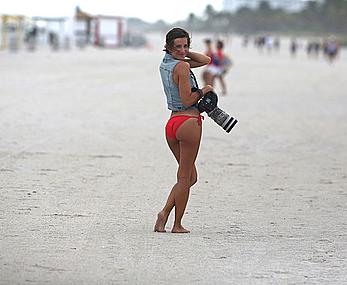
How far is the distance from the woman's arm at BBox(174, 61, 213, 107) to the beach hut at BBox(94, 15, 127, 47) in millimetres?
79006

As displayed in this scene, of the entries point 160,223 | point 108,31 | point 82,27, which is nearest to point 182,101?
point 160,223

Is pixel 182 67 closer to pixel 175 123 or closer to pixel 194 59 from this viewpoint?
pixel 194 59

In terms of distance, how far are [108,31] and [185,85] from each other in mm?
82972

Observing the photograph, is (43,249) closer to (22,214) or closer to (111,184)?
(22,214)

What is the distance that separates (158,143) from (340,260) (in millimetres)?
8855

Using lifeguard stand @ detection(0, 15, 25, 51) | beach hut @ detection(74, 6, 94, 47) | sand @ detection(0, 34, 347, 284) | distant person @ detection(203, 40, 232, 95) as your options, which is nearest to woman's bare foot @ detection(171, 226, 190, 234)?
sand @ detection(0, 34, 347, 284)

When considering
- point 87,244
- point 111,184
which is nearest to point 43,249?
point 87,244

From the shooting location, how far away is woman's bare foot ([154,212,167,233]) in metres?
8.74

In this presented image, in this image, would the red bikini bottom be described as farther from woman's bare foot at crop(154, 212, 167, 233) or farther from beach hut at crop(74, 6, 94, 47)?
beach hut at crop(74, 6, 94, 47)

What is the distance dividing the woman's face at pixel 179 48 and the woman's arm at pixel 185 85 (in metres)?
0.10

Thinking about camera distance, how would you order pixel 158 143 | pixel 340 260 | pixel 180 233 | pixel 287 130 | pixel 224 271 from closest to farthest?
1. pixel 224 271
2. pixel 340 260
3. pixel 180 233
4. pixel 158 143
5. pixel 287 130

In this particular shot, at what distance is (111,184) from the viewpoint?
1181 centimetres

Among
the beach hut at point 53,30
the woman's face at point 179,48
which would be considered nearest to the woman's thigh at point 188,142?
the woman's face at point 179,48

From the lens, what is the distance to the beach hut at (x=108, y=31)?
88.2 meters
